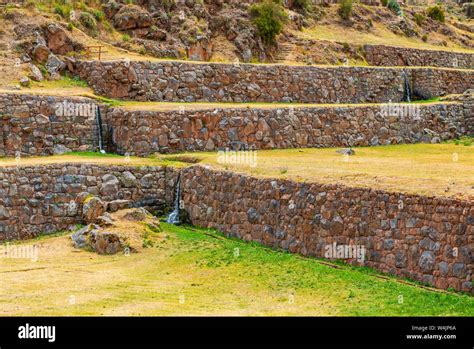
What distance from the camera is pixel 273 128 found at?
2973cm

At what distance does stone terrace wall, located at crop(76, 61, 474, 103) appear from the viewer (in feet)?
103

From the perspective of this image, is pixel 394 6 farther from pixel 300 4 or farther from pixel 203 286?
pixel 203 286

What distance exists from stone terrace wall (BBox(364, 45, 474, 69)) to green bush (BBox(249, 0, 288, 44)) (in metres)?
5.43

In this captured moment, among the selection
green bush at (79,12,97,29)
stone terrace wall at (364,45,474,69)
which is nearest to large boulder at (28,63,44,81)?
green bush at (79,12,97,29)

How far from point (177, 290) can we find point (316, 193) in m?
4.22

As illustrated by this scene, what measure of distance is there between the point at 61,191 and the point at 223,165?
14.5 ft

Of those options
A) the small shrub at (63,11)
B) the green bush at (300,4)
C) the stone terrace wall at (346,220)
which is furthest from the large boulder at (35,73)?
the green bush at (300,4)

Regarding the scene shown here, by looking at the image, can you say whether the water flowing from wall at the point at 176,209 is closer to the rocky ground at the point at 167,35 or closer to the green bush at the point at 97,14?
the rocky ground at the point at 167,35

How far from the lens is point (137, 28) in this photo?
120 feet

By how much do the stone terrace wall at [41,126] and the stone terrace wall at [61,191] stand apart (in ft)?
10.1

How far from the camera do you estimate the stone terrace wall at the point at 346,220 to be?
16469 mm

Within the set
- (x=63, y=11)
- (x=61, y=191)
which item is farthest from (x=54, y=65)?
(x=61, y=191)
